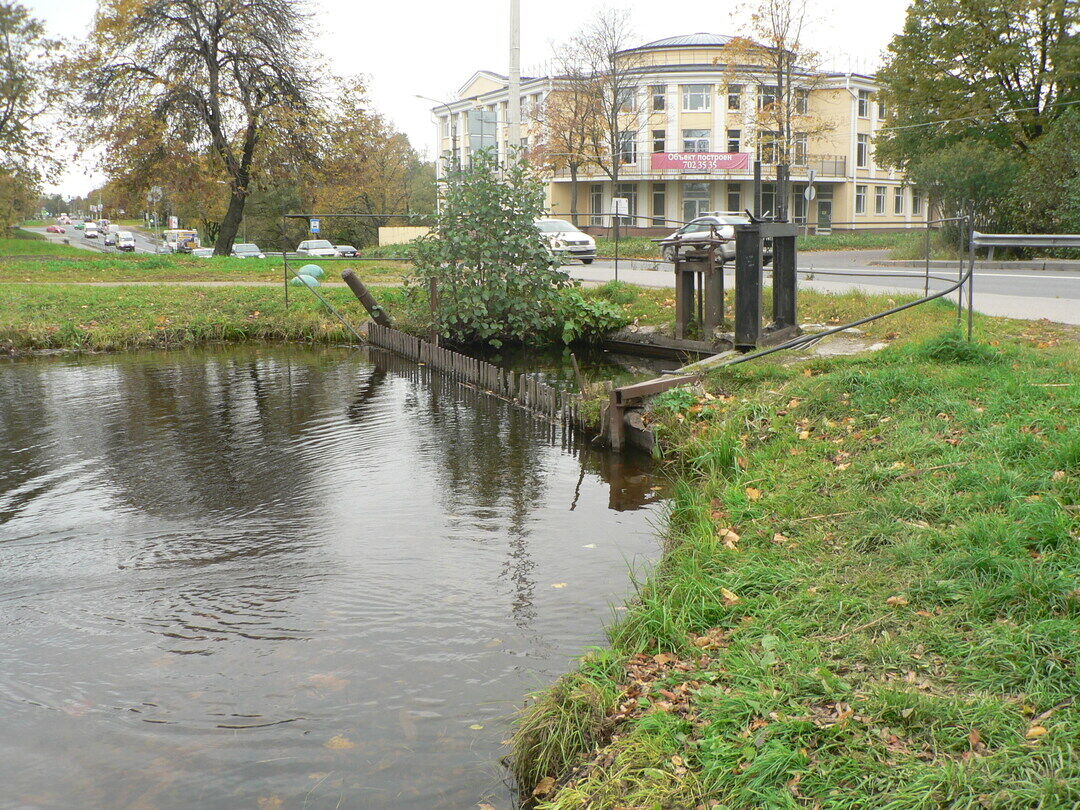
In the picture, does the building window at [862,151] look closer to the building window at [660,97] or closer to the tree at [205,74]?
the building window at [660,97]

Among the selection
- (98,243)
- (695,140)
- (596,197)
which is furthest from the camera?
(98,243)

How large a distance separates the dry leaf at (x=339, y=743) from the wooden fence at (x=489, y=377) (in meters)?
6.44

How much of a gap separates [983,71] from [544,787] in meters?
34.1

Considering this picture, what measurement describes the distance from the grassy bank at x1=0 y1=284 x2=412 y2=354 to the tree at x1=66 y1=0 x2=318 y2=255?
1507 centimetres


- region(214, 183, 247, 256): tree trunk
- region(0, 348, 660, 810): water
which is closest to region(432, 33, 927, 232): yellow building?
region(214, 183, 247, 256): tree trunk

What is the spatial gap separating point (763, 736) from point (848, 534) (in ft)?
7.23

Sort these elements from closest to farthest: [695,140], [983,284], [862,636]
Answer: [862,636] → [983,284] → [695,140]

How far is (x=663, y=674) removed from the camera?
461cm

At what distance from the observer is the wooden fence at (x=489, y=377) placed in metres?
11.2

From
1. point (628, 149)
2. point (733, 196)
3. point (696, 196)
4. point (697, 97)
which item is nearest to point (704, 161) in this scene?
point (696, 196)

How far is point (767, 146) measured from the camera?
5125 centimetres

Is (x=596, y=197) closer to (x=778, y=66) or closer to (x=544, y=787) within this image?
(x=778, y=66)

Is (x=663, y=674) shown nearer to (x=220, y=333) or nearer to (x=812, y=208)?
(x=220, y=333)

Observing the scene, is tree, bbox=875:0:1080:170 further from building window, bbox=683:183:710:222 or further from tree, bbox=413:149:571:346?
building window, bbox=683:183:710:222
